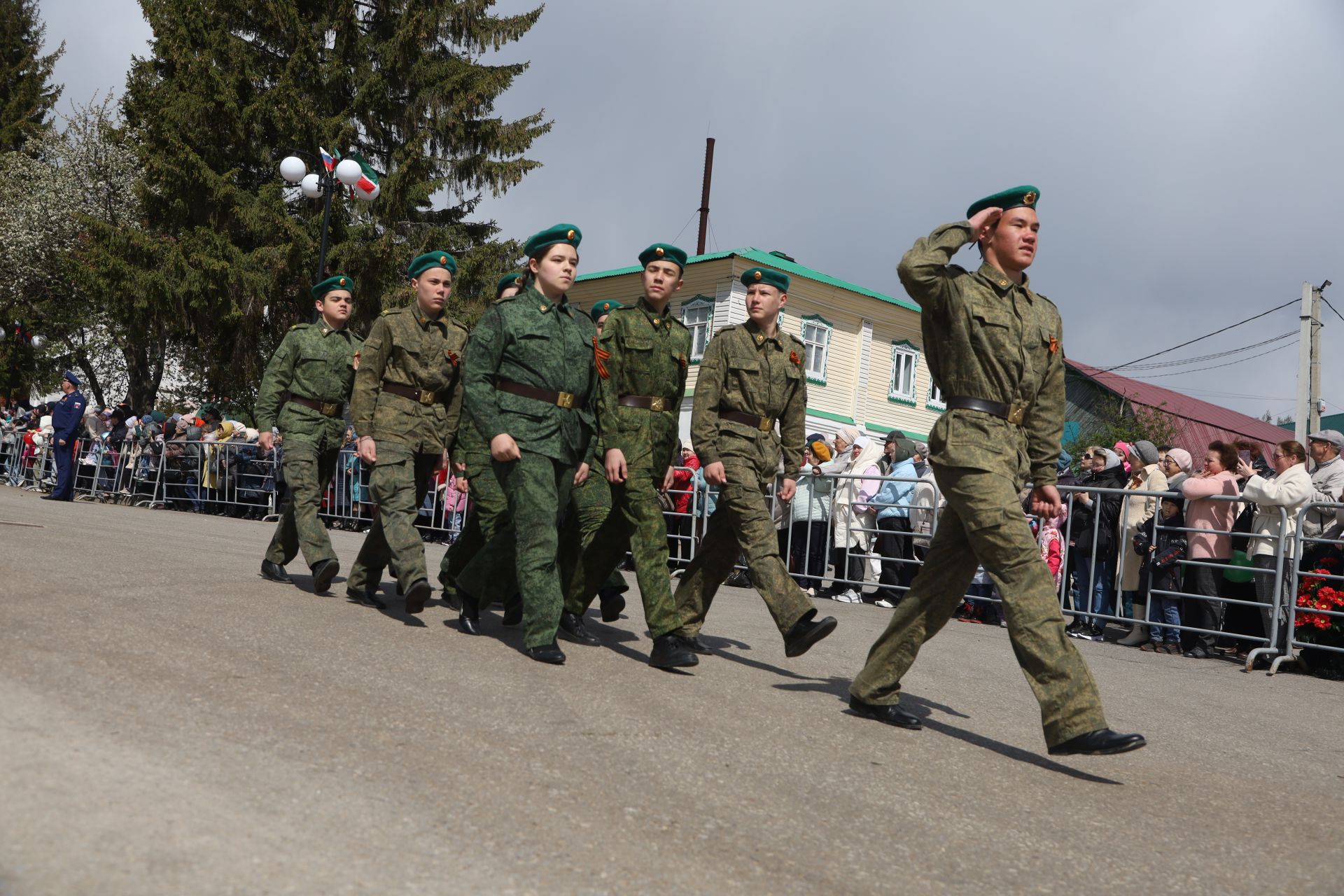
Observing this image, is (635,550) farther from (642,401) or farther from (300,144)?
Answer: (300,144)

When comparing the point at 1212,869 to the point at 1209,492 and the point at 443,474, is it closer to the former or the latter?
the point at 1209,492

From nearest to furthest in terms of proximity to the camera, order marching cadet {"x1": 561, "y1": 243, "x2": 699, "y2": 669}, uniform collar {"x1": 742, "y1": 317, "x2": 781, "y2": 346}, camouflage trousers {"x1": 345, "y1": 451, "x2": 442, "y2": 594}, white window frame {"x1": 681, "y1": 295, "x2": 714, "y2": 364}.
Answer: marching cadet {"x1": 561, "y1": 243, "x2": 699, "y2": 669}, uniform collar {"x1": 742, "y1": 317, "x2": 781, "y2": 346}, camouflage trousers {"x1": 345, "y1": 451, "x2": 442, "y2": 594}, white window frame {"x1": 681, "y1": 295, "x2": 714, "y2": 364}

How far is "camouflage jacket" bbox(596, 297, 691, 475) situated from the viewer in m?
6.66

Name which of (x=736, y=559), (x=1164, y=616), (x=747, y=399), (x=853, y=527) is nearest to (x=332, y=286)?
(x=747, y=399)

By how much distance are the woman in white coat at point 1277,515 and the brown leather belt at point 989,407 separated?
18.5 feet

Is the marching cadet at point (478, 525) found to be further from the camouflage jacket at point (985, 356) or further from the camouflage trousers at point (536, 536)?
the camouflage jacket at point (985, 356)

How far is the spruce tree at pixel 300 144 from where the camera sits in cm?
2950

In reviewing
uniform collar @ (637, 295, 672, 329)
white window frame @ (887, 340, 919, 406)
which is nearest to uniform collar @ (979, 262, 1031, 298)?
uniform collar @ (637, 295, 672, 329)

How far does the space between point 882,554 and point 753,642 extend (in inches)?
209

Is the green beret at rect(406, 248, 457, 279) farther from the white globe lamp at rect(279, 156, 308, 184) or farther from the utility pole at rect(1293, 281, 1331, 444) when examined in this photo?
the utility pole at rect(1293, 281, 1331, 444)

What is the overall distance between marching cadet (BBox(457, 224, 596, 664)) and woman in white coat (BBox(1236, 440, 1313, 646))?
6.25m

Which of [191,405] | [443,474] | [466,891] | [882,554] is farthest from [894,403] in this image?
[466,891]

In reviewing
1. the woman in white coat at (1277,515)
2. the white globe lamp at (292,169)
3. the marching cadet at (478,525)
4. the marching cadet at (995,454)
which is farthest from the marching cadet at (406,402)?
the white globe lamp at (292,169)

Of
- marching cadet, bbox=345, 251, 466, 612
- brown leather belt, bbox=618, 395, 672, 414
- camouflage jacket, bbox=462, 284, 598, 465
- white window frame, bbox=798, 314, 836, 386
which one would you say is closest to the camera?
camouflage jacket, bbox=462, 284, 598, 465
